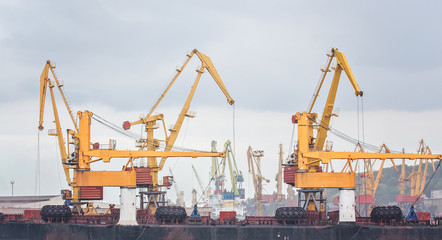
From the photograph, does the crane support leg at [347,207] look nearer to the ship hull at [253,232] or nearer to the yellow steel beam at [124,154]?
the ship hull at [253,232]

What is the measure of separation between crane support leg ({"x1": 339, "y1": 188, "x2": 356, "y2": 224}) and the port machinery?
14893 millimetres

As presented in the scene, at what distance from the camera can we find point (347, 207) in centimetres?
6162

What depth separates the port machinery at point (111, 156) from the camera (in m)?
65.5

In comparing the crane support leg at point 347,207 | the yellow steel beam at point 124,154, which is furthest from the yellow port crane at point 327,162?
the yellow steel beam at point 124,154

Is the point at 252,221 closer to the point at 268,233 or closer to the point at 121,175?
the point at 268,233

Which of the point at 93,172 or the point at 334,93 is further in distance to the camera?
the point at 334,93

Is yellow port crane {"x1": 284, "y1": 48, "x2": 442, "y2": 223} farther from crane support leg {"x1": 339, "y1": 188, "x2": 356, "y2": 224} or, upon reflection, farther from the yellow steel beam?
the yellow steel beam

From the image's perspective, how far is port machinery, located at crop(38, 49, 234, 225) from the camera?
65500mm

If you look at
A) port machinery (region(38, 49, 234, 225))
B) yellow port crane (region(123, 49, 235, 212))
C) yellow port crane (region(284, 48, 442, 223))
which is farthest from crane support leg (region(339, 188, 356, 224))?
yellow port crane (region(123, 49, 235, 212))

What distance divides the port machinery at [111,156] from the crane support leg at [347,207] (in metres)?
14.9

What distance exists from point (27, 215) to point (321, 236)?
117 ft

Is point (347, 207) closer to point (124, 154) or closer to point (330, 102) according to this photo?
point (330, 102)

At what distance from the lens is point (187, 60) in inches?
3804

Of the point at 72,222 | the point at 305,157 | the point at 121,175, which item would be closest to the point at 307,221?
the point at 305,157
